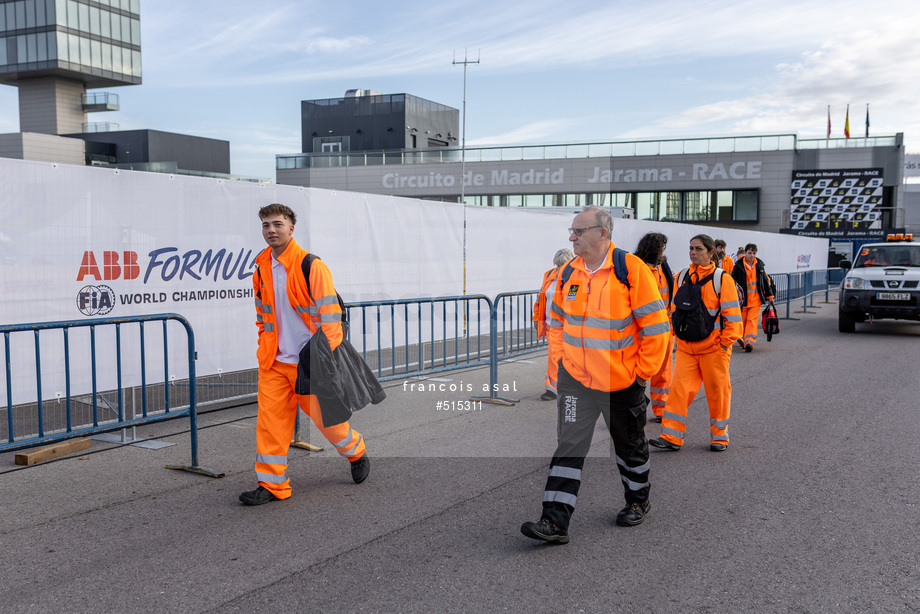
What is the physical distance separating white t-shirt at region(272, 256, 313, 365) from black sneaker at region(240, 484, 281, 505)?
34.1 inches

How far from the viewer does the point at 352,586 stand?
379cm

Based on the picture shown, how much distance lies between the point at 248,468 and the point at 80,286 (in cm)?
251

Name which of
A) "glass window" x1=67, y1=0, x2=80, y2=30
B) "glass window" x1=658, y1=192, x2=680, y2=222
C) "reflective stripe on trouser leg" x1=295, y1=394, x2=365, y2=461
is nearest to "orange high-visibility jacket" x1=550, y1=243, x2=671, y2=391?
"reflective stripe on trouser leg" x1=295, y1=394, x2=365, y2=461

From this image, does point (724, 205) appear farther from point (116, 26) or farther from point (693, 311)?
point (116, 26)

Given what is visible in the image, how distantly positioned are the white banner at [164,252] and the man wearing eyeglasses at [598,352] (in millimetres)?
4691

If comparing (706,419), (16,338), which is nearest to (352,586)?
(16,338)

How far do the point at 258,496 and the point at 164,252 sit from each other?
11.6ft

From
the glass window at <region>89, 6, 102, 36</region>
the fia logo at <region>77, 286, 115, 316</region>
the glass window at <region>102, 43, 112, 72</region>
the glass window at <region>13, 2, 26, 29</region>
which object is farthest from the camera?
the glass window at <region>102, 43, 112, 72</region>

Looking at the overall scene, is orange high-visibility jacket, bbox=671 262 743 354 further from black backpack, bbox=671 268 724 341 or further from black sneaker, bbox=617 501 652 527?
black sneaker, bbox=617 501 652 527

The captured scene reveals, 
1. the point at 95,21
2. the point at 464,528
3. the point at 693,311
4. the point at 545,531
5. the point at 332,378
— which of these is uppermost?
the point at 95,21

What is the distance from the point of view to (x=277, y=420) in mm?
5098

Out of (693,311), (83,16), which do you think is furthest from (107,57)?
(693,311)

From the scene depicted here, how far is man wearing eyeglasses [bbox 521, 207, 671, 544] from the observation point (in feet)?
14.3

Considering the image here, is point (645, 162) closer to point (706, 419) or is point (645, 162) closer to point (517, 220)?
point (517, 220)
